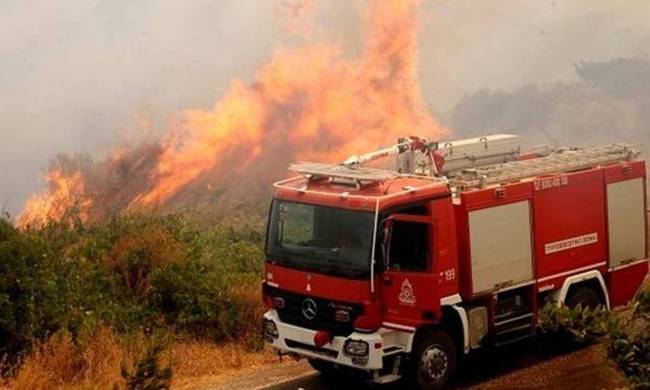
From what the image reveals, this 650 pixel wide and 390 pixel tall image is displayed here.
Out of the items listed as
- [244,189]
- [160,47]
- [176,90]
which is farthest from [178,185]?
[160,47]

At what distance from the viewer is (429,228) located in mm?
11336

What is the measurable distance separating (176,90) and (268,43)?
4321mm

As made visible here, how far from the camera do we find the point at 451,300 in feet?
38.2

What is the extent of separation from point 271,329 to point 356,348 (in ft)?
4.58

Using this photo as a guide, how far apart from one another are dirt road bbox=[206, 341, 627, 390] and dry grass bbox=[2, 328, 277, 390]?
0.49 m

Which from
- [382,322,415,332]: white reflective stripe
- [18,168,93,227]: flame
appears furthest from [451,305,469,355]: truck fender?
[18,168,93,227]: flame

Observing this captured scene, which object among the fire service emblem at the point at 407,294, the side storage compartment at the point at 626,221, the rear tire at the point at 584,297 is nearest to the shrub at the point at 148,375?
the fire service emblem at the point at 407,294

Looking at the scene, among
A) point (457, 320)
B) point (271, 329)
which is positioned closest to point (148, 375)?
point (271, 329)

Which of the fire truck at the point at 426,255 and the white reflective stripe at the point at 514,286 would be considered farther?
the white reflective stripe at the point at 514,286

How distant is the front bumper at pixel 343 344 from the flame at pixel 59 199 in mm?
15429

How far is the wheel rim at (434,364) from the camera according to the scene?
11602mm

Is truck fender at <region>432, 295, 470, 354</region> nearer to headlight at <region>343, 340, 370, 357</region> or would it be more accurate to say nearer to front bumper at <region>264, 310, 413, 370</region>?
front bumper at <region>264, 310, 413, 370</region>

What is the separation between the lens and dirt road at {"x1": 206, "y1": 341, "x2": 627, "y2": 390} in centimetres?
1205

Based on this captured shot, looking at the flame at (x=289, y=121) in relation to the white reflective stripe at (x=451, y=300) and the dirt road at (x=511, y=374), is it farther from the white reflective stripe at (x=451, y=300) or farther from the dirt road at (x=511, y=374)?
the white reflective stripe at (x=451, y=300)
